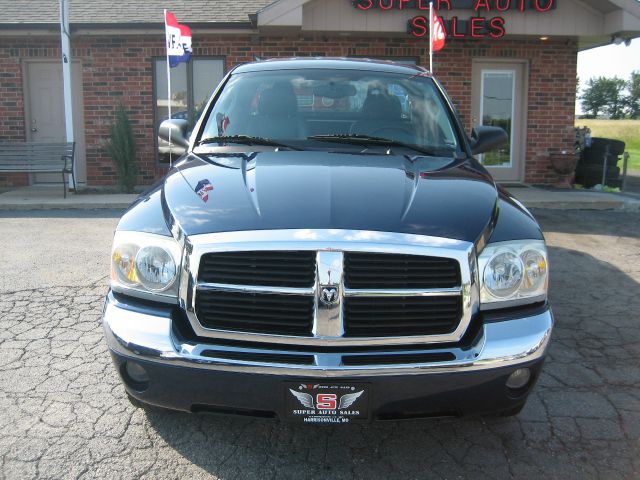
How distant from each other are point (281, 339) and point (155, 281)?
1.91 feet

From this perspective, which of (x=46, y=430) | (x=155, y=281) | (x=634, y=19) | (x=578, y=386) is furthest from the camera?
(x=634, y=19)

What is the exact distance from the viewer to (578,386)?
141 inches

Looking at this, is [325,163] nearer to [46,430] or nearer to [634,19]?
[46,430]

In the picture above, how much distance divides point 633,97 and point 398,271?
7128cm

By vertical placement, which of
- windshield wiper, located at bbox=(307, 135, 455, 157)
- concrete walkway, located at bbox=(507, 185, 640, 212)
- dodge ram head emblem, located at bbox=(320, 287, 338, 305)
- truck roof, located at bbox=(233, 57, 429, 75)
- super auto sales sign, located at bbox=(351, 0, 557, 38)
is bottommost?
concrete walkway, located at bbox=(507, 185, 640, 212)

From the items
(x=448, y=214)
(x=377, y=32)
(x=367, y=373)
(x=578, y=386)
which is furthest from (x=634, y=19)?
(x=367, y=373)

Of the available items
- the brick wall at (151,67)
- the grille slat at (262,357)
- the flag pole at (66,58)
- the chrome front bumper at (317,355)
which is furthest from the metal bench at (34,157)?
the grille slat at (262,357)

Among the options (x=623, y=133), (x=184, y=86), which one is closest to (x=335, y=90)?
(x=184, y=86)

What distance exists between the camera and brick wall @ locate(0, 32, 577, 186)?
1131 centimetres

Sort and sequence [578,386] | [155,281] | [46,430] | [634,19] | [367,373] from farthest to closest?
[634,19] → [578,386] → [46,430] → [155,281] → [367,373]

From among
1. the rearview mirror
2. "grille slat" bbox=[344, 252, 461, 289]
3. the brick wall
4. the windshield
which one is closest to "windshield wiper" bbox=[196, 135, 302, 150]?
the windshield

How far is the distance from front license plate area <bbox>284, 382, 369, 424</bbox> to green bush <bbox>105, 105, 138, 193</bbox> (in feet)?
30.3

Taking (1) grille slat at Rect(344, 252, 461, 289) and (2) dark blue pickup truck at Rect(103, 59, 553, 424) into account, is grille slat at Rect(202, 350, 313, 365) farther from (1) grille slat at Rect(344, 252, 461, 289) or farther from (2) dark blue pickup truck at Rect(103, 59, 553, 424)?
(1) grille slat at Rect(344, 252, 461, 289)

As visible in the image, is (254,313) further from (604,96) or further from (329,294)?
(604,96)
